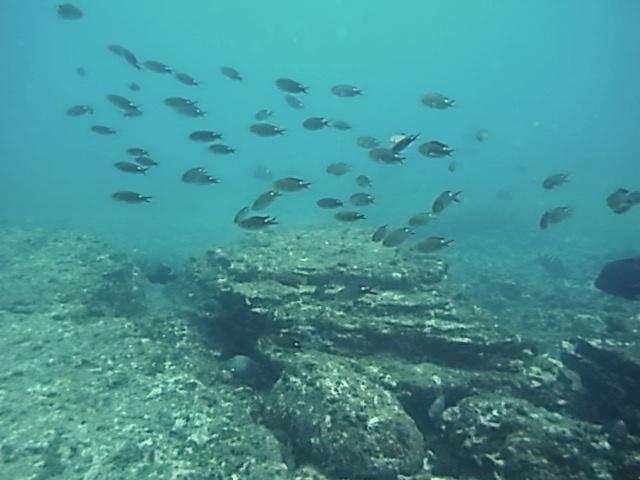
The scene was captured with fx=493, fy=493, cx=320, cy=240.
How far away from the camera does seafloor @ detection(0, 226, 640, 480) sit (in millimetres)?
8680

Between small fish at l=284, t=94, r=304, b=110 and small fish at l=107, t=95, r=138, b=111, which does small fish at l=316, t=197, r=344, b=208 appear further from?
small fish at l=107, t=95, r=138, b=111

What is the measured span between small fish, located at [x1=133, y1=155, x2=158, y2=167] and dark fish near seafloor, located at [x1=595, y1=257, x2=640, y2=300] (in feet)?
41.4

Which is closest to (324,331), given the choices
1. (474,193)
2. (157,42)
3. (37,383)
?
(37,383)

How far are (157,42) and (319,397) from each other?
701 ft

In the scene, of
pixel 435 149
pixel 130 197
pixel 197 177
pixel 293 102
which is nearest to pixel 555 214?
pixel 435 149

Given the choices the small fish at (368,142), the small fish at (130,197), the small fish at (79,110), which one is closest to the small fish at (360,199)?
the small fish at (368,142)

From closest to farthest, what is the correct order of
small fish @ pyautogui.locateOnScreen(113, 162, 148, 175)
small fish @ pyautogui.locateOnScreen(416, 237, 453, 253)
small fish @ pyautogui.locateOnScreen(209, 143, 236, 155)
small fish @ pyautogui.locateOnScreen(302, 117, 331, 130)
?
small fish @ pyautogui.locateOnScreen(416, 237, 453, 253) < small fish @ pyautogui.locateOnScreen(113, 162, 148, 175) < small fish @ pyautogui.locateOnScreen(209, 143, 236, 155) < small fish @ pyautogui.locateOnScreen(302, 117, 331, 130)

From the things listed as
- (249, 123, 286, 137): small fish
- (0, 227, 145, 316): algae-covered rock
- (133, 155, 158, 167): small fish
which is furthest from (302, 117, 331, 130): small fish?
(0, 227, 145, 316): algae-covered rock

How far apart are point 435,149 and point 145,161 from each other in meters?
8.23

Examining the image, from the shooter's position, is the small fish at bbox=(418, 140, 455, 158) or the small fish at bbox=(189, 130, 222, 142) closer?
the small fish at bbox=(418, 140, 455, 158)

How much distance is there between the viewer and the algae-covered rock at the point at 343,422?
849 centimetres

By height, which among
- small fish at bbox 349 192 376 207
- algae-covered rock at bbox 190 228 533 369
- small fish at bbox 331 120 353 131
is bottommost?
algae-covered rock at bbox 190 228 533 369

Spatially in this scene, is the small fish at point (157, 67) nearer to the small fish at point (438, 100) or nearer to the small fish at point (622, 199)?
the small fish at point (438, 100)

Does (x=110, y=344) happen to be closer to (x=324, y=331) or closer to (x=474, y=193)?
(x=324, y=331)
